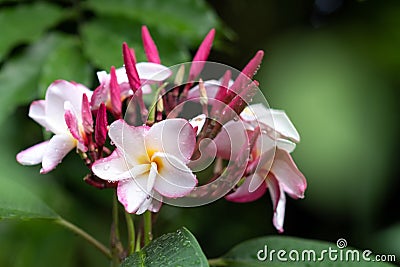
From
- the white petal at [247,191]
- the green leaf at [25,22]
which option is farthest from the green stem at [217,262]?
the green leaf at [25,22]

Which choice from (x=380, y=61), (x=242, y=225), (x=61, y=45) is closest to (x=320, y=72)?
(x=380, y=61)

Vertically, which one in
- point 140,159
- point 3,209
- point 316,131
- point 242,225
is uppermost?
point 140,159

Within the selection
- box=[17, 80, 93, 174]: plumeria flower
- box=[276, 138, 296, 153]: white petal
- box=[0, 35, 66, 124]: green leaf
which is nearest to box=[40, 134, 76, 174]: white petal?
box=[17, 80, 93, 174]: plumeria flower

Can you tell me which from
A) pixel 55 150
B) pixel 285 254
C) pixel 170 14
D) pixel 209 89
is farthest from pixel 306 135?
pixel 55 150

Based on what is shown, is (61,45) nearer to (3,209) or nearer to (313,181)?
(3,209)

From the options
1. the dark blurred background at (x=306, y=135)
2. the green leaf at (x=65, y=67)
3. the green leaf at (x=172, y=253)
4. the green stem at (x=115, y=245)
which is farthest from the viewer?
the dark blurred background at (x=306, y=135)

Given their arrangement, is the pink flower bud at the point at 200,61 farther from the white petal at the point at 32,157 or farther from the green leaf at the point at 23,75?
the green leaf at the point at 23,75
